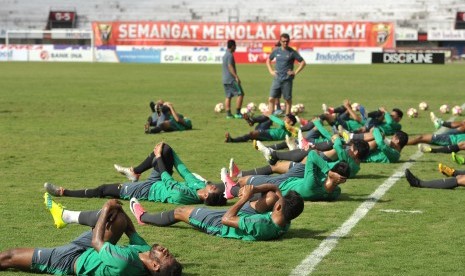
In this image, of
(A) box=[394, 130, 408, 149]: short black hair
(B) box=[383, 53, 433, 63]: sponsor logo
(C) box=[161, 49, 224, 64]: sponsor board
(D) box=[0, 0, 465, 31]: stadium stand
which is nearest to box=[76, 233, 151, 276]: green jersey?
(A) box=[394, 130, 408, 149]: short black hair

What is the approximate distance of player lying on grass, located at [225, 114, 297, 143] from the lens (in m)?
20.5

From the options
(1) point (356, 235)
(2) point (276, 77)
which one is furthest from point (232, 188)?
(2) point (276, 77)

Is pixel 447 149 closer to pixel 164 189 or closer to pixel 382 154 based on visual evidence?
pixel 382 154

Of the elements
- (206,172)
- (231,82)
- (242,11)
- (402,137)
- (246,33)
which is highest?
(242,11)

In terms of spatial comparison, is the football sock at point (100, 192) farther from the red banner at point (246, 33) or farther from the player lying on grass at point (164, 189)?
the red banner at point (246, 33)

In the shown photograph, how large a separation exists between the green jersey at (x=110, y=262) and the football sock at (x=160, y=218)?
2.51m

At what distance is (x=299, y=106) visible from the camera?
28.7 metres

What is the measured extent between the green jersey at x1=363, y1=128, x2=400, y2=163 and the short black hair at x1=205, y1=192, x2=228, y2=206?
17.8 feet

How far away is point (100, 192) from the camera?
13523 millimetres

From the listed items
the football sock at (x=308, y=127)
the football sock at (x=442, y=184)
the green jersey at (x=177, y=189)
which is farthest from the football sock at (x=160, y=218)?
the football sock at (x=308, y=127)

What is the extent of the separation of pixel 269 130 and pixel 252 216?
33.7 feet

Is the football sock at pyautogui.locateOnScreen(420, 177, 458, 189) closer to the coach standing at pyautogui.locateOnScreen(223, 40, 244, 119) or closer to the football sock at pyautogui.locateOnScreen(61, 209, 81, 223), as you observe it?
the football sock at pyautogui.locateOnScreen(61, 209, 81, 223)

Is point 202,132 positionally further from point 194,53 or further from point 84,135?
point 194,53

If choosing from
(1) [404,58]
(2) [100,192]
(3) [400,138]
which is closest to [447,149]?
(3) [400,138]
